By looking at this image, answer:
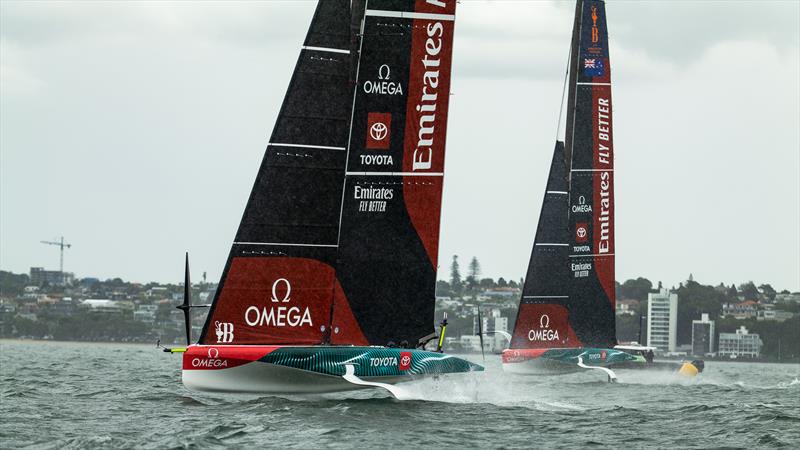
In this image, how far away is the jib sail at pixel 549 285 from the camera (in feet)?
129

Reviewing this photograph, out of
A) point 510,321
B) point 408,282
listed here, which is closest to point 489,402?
point 408,282

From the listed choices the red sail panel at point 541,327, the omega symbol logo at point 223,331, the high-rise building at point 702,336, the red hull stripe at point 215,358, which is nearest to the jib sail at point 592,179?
the red sail panel at point 541,327

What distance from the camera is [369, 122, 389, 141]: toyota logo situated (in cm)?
2512

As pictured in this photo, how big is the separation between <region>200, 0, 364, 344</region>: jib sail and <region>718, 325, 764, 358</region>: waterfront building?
120015 millimetres

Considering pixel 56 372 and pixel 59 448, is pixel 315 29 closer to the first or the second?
pixel 59 448

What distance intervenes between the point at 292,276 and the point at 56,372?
58.5 ft

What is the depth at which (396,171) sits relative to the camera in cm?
2530

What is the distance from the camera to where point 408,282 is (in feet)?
83.3

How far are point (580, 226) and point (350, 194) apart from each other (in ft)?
53.8

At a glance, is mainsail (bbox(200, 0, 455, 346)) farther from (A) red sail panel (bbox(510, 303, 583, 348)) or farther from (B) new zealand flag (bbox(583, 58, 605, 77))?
(B) new zealand flag (bbox(583, 58, 605, 77))

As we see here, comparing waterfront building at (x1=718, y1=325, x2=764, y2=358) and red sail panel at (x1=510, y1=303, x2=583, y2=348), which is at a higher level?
red sail panel at (x1=510, y1=303, x2=583, y2=348)

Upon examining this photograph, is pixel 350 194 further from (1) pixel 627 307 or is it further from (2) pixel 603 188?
(1) pixel 627 307

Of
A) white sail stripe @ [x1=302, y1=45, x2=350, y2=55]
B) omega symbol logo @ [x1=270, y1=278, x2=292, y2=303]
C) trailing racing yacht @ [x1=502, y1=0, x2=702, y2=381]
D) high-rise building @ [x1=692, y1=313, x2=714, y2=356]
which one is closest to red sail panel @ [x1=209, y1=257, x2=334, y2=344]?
omega symbol logo @ [x1=270, y1=278, x2=292, y2=303]

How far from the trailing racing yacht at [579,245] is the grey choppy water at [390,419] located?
7.05 meters
